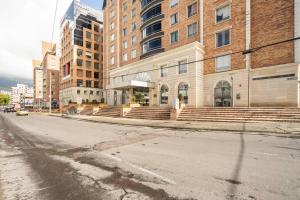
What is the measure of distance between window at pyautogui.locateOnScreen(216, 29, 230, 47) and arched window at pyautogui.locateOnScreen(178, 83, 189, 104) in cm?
723

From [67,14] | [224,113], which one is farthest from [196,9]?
[67,14]

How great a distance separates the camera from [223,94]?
23125mm

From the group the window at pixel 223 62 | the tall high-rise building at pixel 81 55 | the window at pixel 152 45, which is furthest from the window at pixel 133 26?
the tall high-rise building at pixel 81 55

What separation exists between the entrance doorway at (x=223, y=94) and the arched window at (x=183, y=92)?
391 cm

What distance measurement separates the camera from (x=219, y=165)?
498 cm

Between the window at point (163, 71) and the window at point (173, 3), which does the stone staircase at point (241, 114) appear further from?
the window at point (173, 3)

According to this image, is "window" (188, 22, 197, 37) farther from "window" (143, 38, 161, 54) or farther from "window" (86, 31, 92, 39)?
"window" (86, 31, 92, 39)

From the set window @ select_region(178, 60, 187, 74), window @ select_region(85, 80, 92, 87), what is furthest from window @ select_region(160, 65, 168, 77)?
window @ select_region(85, 80, 92, 87)

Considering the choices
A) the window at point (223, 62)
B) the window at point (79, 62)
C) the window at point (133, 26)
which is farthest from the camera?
the window at point (79, 62)

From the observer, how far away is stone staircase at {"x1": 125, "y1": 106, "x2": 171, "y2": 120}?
20.6 meters

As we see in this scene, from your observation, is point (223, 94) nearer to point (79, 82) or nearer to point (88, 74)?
point (79, 82)

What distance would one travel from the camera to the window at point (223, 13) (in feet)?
76.5

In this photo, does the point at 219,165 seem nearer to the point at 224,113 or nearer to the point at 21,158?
the point at 21,158

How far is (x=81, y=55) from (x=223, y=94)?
48212 millimetres
